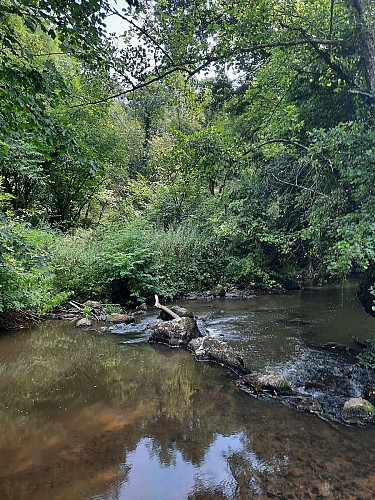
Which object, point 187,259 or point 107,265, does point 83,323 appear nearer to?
point 107,265

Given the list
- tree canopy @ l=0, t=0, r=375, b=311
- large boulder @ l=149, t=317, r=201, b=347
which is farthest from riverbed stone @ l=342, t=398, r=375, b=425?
large boulder @ l=149, t=317, r=201, b=347

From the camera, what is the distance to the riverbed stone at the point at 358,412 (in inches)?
182

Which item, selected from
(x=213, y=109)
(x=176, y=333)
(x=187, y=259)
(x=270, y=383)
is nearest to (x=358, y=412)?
(x=270, y=383)

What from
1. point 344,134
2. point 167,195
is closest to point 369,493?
point 344,134

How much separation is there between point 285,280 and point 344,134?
36.0 feet

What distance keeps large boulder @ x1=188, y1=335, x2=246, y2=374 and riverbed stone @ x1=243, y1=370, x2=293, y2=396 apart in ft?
1.84

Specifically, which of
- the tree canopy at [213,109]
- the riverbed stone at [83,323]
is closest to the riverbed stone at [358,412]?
the tree canopy at [213,109]

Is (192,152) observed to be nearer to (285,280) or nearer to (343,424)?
(343,424)

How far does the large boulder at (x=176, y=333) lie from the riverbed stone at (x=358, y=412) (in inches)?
154

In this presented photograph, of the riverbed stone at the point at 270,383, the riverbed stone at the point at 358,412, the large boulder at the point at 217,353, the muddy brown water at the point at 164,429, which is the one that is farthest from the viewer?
the large boulder at the point at 217,353

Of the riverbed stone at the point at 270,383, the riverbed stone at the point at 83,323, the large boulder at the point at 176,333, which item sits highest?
the riverbed stone at the point at 270,383

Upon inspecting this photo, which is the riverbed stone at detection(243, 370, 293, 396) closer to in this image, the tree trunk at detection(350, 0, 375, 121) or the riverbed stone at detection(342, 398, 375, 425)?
the riverbed stone at detection(342, 398, 375, 425)

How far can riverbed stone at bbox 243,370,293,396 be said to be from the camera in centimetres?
550

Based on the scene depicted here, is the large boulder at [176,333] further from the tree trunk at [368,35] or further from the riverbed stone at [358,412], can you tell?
the tree trunk at [368,35]
